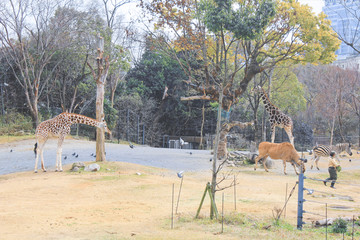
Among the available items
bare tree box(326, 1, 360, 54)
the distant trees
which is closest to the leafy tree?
bare tree box(326, 1, 360, 54)

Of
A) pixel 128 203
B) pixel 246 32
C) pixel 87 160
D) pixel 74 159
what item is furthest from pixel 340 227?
pixel 74 159

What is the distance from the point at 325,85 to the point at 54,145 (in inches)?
1157

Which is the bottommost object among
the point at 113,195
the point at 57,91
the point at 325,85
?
the point at 113,195

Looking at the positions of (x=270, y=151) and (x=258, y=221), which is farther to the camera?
(x=270, y=151)

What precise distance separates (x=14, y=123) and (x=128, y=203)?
21.7 meters

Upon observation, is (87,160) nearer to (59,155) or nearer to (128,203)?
(59,155)

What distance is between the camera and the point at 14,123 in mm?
27812

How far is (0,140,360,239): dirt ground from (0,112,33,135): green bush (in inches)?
539

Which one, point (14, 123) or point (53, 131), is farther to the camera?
point (14, 123)

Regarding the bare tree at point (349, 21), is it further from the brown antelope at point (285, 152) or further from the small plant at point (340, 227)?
the small plant at point (340, 227)

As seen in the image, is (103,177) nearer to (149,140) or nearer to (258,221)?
(258,221)

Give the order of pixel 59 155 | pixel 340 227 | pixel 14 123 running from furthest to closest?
pixel 14 123 → pixel 59 155 → pixel 340 227

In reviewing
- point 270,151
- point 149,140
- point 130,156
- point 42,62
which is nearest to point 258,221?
point 270,151

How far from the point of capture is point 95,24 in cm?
2855
